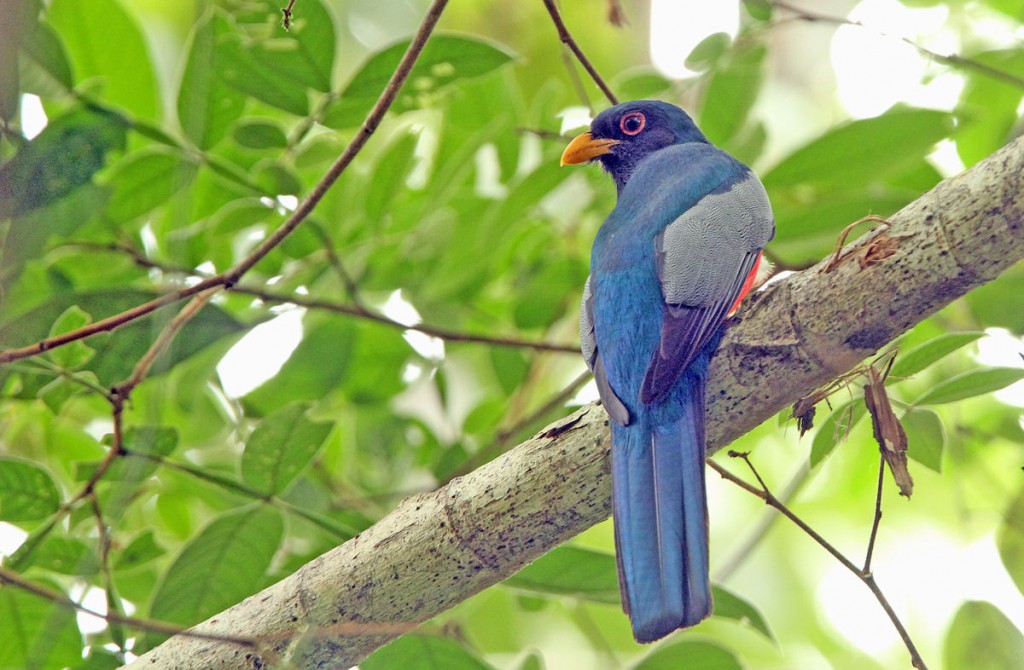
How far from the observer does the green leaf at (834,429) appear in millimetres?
2230

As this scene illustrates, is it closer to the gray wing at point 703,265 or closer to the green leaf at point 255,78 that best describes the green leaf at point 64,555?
the green leaf at point 255,78

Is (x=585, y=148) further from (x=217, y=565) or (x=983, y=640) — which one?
(x=983, y=640)

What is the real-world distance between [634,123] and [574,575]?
161 cm

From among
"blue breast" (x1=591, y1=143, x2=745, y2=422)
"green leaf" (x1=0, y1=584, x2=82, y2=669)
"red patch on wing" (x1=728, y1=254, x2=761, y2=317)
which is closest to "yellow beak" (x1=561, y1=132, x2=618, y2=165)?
"blue breast" (x1=591, y1=143, x2=745, y2=422)

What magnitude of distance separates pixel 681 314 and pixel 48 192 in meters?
1.56

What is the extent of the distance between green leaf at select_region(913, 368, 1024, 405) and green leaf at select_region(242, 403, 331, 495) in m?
1.34

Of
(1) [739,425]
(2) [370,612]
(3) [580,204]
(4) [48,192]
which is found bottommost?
(2) [370,612]

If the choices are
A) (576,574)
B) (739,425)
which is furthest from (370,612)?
(739,425)

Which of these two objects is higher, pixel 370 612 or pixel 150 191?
pixel 150 191

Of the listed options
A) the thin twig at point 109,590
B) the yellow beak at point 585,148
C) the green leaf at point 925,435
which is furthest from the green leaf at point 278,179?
the green leaf at point 925,435

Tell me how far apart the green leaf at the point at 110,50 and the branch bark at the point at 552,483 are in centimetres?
149

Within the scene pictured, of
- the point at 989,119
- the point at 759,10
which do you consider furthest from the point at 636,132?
the point at 989,119

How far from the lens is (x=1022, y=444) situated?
297 centimetres

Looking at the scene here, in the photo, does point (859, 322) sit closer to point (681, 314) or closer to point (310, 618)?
point (681, 314)
